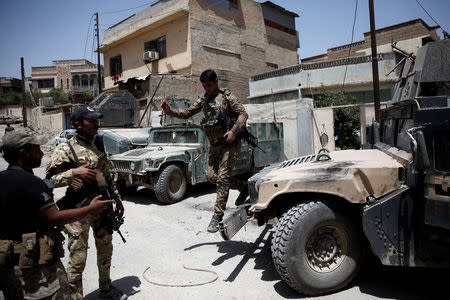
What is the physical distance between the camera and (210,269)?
3.35 metres

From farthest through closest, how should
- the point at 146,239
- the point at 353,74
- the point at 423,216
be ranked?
the point at 353,74 < the point at 146,239 < the point at 423,216

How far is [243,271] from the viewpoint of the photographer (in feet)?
10.7

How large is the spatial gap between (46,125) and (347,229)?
93.0 ft

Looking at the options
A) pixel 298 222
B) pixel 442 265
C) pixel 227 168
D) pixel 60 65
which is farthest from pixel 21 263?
pixel 60 65

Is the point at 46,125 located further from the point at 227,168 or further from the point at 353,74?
the point at 227,168

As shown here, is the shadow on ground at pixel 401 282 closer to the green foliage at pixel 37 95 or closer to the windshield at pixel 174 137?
the windshield at pixel 174 137

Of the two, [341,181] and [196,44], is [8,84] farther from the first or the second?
[341,181]

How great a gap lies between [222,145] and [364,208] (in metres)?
1.78

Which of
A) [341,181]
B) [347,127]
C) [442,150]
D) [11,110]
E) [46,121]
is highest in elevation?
[11,110]

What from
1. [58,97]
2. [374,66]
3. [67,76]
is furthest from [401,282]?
[67,76]

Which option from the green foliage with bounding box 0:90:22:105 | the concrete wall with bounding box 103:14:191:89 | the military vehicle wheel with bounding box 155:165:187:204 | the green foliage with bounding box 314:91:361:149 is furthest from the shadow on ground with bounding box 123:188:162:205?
the green foliage with bounding box 0:90:22:105

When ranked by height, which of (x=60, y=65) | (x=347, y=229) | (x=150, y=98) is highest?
(x=60, y=65)

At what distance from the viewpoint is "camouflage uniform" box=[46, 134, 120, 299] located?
237 cm

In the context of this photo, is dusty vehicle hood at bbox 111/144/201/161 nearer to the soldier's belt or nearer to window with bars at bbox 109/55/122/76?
the soldier's belt
